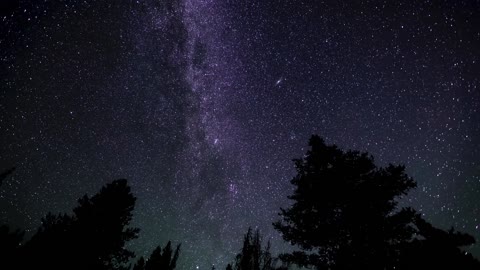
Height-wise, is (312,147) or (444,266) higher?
(312,147)

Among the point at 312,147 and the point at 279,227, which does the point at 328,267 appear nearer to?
the point at 279,227

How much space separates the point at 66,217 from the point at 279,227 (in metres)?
10.6

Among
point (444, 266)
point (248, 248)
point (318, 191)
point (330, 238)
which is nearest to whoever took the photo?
point (444, 266)

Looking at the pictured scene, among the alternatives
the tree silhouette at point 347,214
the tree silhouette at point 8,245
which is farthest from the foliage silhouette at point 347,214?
the tree silhouette at point 8,245

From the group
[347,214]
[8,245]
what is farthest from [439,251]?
[8,245]

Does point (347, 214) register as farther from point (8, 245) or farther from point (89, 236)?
point (8, 245)

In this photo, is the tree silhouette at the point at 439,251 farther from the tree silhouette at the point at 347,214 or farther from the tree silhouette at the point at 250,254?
the tree silhouette at the point at 250,254

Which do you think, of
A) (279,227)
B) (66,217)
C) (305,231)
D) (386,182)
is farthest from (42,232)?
(386,182)

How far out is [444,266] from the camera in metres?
5.41

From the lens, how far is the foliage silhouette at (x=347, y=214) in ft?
29.6

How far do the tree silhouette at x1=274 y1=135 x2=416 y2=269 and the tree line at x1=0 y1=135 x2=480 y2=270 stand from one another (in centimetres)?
3

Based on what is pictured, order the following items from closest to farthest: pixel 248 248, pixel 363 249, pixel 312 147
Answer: pixel 363 249
pixel 312 147
pixel 248 248

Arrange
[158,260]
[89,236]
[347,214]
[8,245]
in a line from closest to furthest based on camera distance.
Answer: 1. [347,214]
2. [89,236]
3. [8,245]
4. [158,260]

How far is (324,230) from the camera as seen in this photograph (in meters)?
9.66
